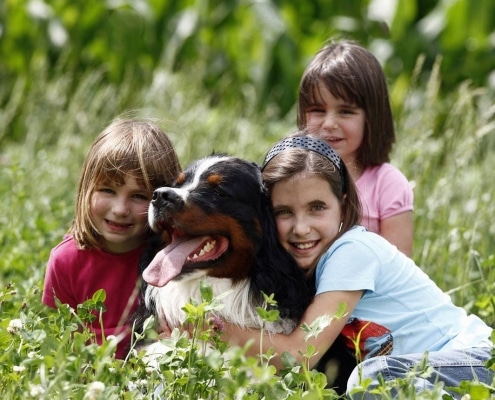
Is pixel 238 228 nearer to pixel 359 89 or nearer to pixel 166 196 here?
pixel 166 196

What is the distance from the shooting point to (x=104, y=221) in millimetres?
4047

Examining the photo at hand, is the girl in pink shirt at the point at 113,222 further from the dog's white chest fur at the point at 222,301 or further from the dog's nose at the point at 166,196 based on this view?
the dog's nose at the point at 166,196

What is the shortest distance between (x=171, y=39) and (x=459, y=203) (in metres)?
4.12

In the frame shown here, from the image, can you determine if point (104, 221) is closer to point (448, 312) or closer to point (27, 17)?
point (448, 312)

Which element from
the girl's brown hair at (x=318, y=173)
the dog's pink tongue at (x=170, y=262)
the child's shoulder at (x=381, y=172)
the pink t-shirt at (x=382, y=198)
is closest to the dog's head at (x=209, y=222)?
the dog's pink tongue at (x=170, y=262)

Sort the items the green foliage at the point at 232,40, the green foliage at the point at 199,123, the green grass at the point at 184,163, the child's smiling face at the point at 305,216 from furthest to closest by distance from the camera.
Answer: the green foliage at the point at 232,40, the child's smiling face at the point at 305,216, the green foliage at the point at 199,123, the green grass at the point at 184,163

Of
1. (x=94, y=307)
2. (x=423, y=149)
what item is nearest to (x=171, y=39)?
(x=423, y=149)

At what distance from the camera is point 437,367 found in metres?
3.32

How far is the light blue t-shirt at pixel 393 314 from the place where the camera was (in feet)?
11.7

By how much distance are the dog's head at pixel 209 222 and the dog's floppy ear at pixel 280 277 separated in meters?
0.04

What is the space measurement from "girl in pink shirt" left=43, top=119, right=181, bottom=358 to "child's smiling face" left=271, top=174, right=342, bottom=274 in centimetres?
61

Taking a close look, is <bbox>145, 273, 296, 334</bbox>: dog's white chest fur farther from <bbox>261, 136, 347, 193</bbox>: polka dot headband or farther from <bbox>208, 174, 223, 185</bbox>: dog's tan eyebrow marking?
<bbox>261, 136, 347, 193</bbox>: polka dot headband

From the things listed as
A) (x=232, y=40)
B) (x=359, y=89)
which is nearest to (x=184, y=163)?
(x=359, y=89)

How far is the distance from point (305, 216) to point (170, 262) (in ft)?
1.83
